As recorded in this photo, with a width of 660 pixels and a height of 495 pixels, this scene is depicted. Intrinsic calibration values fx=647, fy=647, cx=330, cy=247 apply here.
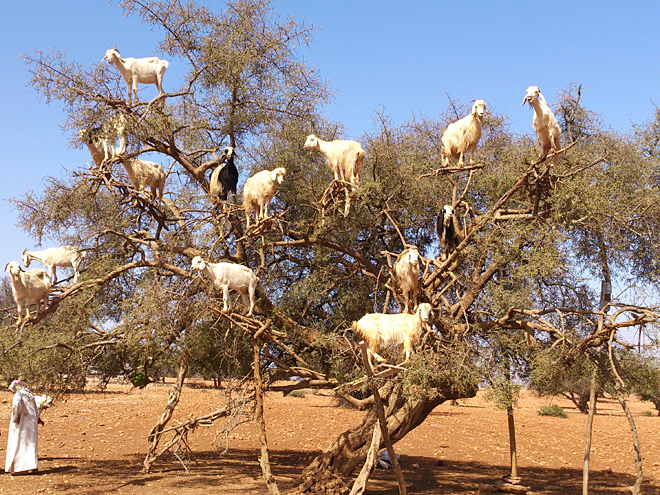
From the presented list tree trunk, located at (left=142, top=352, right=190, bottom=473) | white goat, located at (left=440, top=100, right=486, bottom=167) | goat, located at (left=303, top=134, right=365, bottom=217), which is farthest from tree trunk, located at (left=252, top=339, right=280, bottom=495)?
white goat, located at (left=440, top=100, right=486, bottom=167)

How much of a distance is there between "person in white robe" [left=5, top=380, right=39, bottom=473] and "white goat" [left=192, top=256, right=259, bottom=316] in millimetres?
5484

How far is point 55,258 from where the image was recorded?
361 inches

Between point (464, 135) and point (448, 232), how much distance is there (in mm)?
1311

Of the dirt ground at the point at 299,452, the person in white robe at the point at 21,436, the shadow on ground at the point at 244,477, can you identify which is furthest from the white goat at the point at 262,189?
the person in white robe at the point at 21,436

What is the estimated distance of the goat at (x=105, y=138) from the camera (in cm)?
873

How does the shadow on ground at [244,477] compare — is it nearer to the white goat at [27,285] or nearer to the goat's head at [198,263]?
the white goat at [27,285]

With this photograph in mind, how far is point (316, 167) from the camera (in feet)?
37.7

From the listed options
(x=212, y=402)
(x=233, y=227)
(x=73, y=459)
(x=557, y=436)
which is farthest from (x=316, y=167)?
(x=212, y=402)

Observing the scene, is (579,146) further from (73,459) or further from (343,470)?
(73,459)

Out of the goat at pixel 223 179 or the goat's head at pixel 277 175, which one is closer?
the goat's head at pixel 277 175

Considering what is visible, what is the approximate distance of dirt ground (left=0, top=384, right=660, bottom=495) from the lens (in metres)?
10.5

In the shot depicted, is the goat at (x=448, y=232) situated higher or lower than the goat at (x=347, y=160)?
lower

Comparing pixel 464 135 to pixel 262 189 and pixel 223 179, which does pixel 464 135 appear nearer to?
pixel 262 189

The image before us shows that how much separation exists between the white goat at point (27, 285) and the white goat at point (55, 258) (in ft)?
1.70
